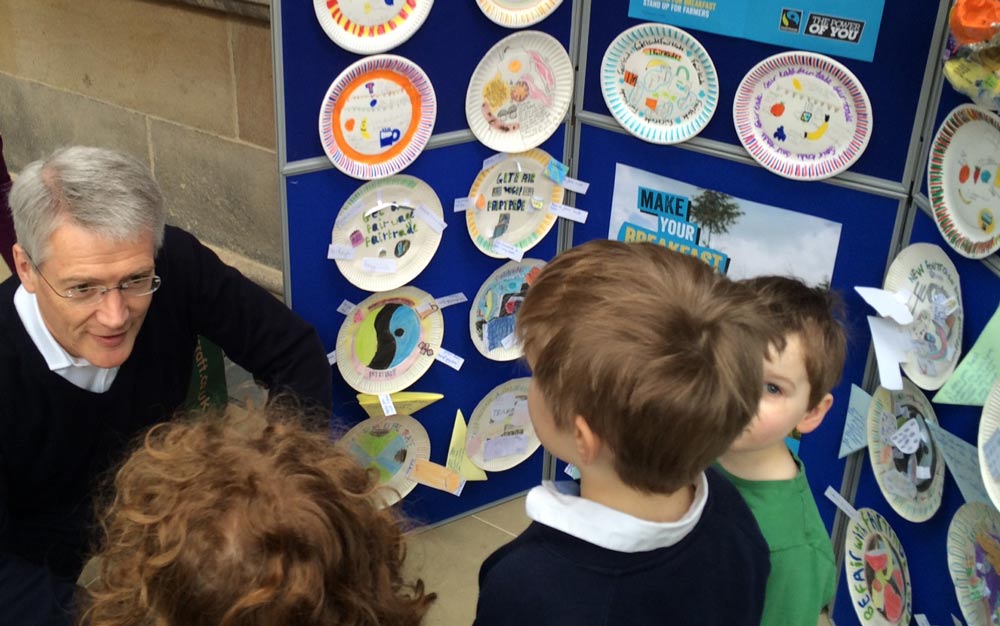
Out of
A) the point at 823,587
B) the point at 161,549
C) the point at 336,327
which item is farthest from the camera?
the point at 336,327

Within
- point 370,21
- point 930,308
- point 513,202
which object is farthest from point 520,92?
point 930,308

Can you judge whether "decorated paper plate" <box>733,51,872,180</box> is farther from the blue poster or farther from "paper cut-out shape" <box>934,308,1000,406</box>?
"paper cut-out shape" <box>934,308,1000,406</box>

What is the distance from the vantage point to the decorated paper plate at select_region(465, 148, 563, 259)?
2.73 m

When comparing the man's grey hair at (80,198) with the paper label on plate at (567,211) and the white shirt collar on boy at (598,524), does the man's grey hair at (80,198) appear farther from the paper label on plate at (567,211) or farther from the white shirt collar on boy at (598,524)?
the paper label on plate at (567,211)

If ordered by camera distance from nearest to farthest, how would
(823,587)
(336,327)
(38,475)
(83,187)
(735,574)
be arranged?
(735,574), (823,587), (83,187), (38,475), (336,327)

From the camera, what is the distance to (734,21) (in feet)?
7.77

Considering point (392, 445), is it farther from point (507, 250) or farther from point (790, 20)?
point (790, 20)

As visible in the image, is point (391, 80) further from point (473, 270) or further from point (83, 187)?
point (83, 187)

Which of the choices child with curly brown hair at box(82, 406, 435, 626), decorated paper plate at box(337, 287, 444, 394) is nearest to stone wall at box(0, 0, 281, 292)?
decorated paper plate at box(337, 287, 444, 394)

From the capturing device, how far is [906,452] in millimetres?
2293

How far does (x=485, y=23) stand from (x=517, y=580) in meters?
1.68

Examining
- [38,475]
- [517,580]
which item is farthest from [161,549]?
[38,475]

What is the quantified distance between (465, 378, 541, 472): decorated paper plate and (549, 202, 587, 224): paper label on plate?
0.52 metres

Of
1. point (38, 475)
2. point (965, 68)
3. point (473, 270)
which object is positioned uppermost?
point (965, 68)
